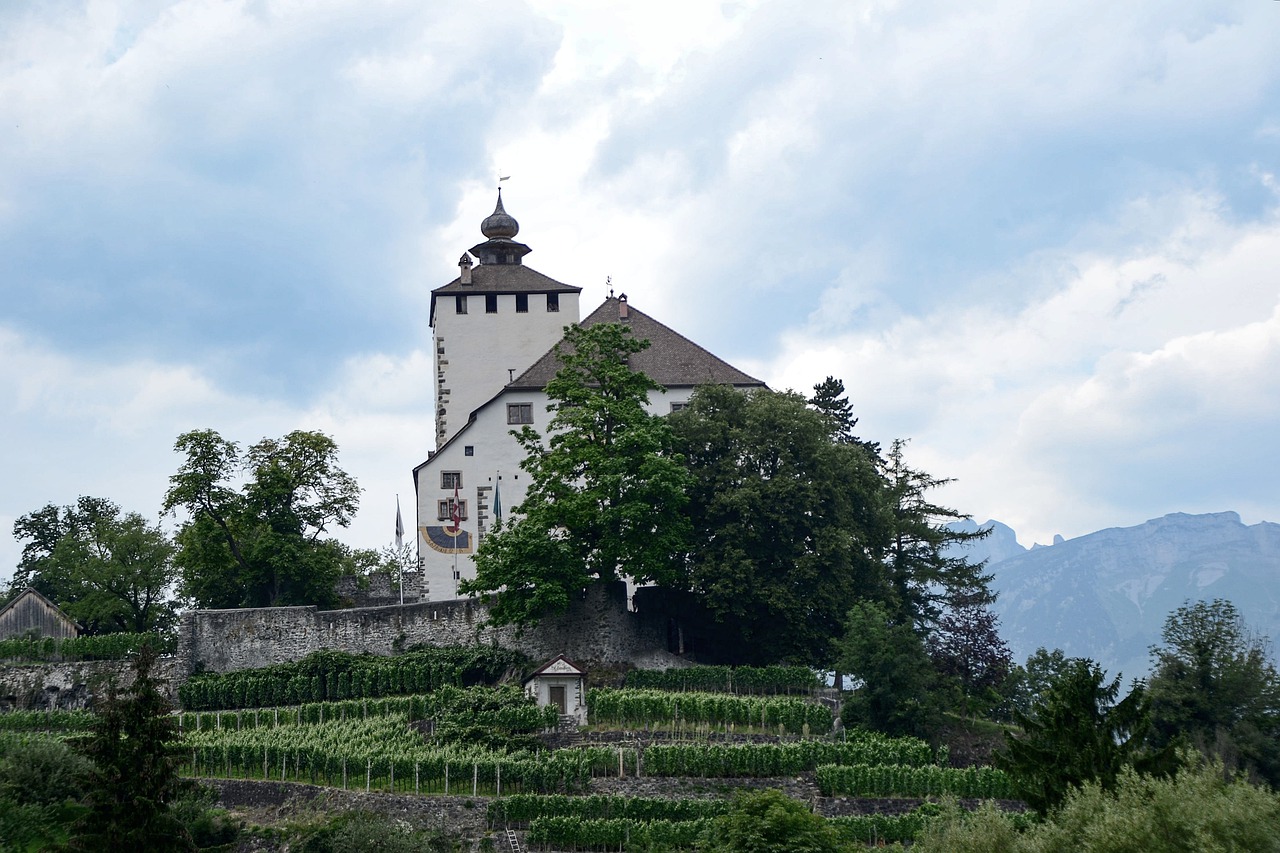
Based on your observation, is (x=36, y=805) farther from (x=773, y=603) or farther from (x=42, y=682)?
(x=773, y=603)

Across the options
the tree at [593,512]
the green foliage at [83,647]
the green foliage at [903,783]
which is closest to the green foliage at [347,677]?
the tree at [593,512]

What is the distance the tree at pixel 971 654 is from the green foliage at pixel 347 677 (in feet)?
45.0

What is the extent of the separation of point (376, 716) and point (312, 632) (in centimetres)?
576

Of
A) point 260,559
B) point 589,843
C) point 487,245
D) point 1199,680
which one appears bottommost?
point 589,843

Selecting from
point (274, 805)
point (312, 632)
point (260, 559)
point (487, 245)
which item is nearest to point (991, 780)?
point (274, 805)

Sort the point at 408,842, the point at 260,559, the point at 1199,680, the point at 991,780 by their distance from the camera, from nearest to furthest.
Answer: the point at 408,842 → the point at 991,780 → the point at 1199,680 → the point at 260,559

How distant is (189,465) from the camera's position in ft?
183

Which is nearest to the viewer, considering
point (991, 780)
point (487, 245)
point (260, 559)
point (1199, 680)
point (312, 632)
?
point (991, 780)

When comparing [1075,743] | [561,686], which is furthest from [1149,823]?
[561,686]

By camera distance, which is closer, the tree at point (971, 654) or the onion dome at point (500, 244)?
the tree at point (971, 654)

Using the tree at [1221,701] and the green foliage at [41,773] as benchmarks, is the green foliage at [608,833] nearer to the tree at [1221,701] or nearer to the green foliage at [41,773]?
the green foliage at [41,773]

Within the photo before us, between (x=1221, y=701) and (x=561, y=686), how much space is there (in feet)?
59.9

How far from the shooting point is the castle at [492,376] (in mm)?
57406

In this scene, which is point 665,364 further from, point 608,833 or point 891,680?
point 608,833
